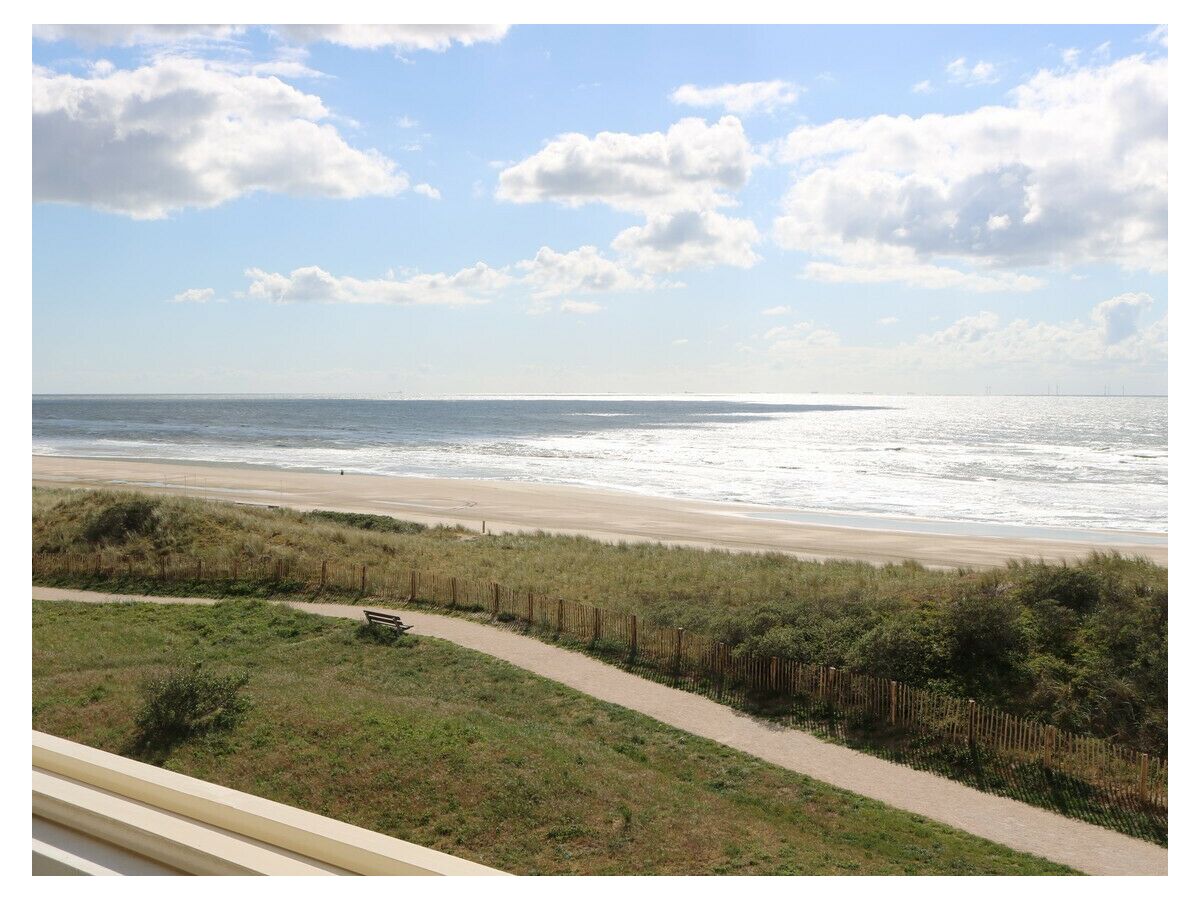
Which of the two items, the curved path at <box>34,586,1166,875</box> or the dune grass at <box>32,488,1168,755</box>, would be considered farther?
the dune grass at <box>32,488,1168,755</box>

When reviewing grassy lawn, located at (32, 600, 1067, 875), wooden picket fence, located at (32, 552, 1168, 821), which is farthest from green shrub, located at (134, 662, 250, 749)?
wooden picket fence, located at (32, 552, 1168, 821)

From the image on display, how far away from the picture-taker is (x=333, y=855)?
1950 mm

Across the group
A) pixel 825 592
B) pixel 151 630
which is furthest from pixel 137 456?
pixel 825 592

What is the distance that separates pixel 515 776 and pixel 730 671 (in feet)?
17.0

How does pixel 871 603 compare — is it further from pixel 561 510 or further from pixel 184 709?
pixel 561 510

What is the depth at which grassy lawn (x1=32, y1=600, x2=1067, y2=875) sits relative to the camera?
6742mm

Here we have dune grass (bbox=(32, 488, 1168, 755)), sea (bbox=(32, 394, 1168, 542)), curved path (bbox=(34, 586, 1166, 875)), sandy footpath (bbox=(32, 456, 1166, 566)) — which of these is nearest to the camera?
curved path (bbox=(34, 586, 1166, 875))

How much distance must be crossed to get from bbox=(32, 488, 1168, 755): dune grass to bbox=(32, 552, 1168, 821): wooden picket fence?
1.60 feet

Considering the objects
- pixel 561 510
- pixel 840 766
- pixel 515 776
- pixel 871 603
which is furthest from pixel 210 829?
pixel 561 510

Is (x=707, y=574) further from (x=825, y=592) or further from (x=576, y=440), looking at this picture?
(x=576, y=440)

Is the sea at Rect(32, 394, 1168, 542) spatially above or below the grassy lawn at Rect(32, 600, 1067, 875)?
above

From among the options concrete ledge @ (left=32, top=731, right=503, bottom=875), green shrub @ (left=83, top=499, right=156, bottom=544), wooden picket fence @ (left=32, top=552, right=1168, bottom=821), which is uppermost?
concrete ledge @ (left=32, top=731, right=503, bottom=875)

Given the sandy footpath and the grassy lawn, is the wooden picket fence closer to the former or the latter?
the grassy lawn
